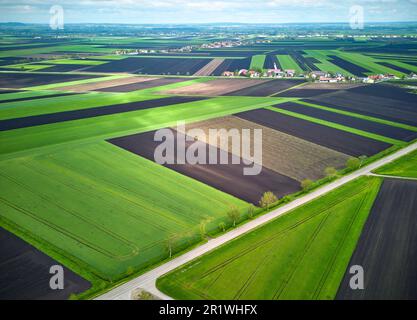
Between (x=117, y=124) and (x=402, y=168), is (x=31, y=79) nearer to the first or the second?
(x=117, y=124)

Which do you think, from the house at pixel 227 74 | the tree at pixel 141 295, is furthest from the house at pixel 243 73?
the tree at pixel 141 295

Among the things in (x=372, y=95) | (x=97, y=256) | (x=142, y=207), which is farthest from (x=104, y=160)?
(x=372, y=95)

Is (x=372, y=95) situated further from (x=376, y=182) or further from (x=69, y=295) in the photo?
(x=69, y=295)

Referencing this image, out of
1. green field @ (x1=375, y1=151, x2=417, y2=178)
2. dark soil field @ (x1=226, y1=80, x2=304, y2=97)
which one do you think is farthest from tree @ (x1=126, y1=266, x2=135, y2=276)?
dark soil field @ (x1=226, y1=80, x2=304, y2=97)

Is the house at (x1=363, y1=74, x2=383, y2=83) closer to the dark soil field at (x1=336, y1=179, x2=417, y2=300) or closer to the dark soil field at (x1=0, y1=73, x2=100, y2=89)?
the dark soil field at (x1=336, y1=179, x2=417, y2=300)

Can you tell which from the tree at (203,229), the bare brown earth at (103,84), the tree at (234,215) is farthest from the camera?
the bare brown earth at (103,84)

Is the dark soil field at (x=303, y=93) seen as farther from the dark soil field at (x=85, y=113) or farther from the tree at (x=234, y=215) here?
the tree at (x=234, y=215)
